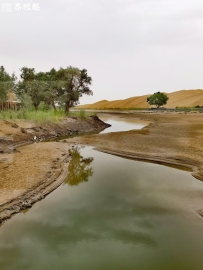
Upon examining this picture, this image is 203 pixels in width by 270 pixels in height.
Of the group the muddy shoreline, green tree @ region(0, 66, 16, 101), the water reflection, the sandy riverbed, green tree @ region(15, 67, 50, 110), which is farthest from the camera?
green tree @ region(15, 67, 50, 110)

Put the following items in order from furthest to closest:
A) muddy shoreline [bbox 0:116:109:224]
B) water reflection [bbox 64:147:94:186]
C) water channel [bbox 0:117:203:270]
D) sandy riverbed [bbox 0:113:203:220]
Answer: water reflection [bbox 64:147:94:186] < sandy riverbed [bbox 0:113:203:220] < muddy shoreline [bbox 0:116:109:224] < water channel [bbox 0:117:203:270]

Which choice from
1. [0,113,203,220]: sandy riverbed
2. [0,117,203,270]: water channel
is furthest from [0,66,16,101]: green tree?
[0,117,203,270]: water channel

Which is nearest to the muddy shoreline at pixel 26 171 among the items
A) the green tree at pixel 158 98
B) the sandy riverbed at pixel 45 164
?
the sandy riverbed at pixel 45 164

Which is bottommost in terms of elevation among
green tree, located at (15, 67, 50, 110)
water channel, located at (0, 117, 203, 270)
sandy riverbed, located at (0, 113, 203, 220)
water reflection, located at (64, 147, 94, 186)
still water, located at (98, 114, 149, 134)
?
water channel, located at (0, 117, 203, 270)

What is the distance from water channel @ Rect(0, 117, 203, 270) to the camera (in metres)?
5.80

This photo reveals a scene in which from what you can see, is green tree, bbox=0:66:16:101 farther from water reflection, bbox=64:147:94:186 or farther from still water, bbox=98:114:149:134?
water reflection, bbox=64:147:94:186

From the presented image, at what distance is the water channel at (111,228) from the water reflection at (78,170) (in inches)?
6.8

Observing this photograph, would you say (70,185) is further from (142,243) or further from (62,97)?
(62,97)

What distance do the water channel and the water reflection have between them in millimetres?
173

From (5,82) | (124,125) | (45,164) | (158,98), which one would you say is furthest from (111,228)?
(158,98)

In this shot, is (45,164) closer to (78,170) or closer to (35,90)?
(78,170)

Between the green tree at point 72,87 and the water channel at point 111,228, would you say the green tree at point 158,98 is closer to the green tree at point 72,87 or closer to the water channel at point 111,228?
the green tree at point 72,87

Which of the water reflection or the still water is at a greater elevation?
the still water

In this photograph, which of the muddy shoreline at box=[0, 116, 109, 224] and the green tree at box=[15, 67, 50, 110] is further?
the green tree at box=[15, 67, 50, 110]
